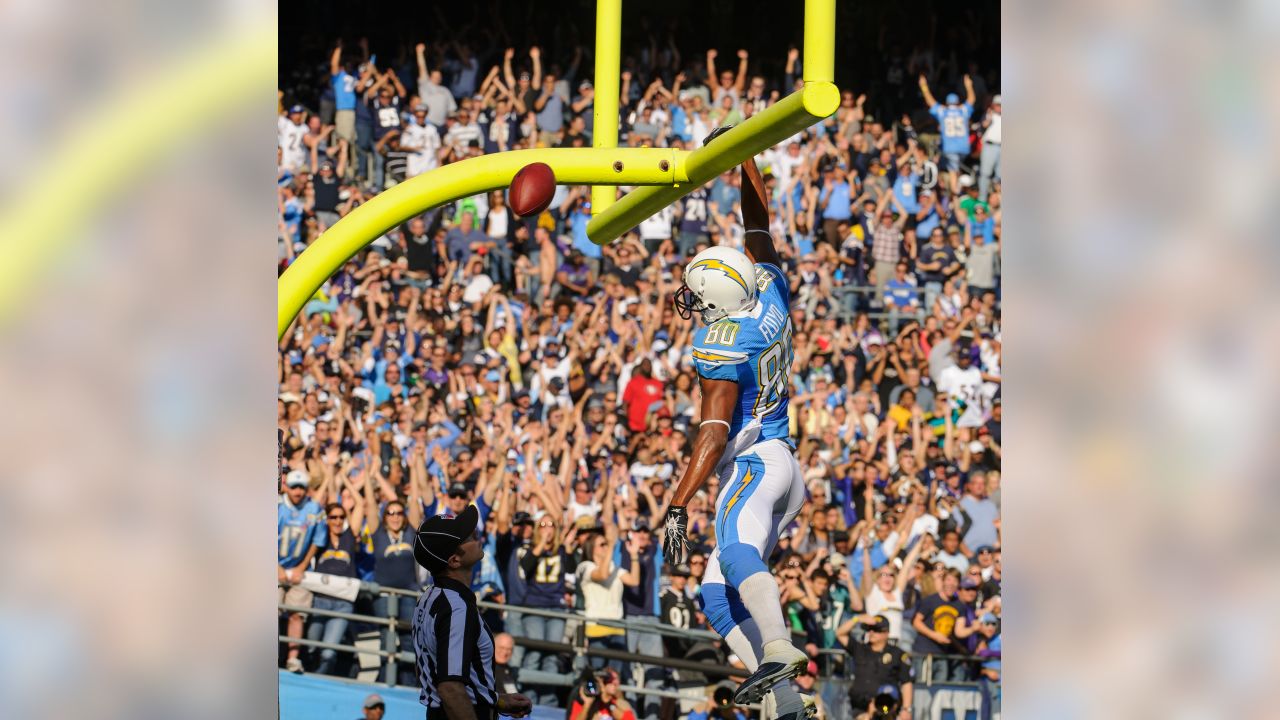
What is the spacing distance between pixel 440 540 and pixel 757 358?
1.43m

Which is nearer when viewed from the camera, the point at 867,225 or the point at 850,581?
the point at 850,581

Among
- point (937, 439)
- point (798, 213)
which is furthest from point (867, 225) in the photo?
point (937, 439)

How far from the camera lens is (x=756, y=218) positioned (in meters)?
6.69

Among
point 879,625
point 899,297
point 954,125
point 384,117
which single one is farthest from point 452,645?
point 954,125

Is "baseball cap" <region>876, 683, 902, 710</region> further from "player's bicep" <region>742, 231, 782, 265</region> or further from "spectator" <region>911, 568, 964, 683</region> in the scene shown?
"player's bicep" <region>742, 231, 782, 265</region>

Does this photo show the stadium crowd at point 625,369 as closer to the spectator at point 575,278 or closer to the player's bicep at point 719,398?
the spectator at point 575,278

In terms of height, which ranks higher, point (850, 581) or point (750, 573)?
point (750, 573)

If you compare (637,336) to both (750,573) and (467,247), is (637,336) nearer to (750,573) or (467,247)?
(467,247)

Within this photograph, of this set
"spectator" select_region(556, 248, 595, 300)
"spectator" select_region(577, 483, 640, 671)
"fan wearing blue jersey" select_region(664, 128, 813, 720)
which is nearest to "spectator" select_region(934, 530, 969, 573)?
"spectator" select_region(577, 483, 640, 671)

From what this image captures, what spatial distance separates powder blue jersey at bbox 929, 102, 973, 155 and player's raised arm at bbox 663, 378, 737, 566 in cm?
1271

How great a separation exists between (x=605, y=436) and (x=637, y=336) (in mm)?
1418

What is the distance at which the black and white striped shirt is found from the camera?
6156 millimetres

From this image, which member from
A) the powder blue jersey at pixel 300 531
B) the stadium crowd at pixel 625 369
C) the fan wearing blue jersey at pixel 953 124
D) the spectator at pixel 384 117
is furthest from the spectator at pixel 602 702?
the fan wearing blue jersey at pixel 953 124
